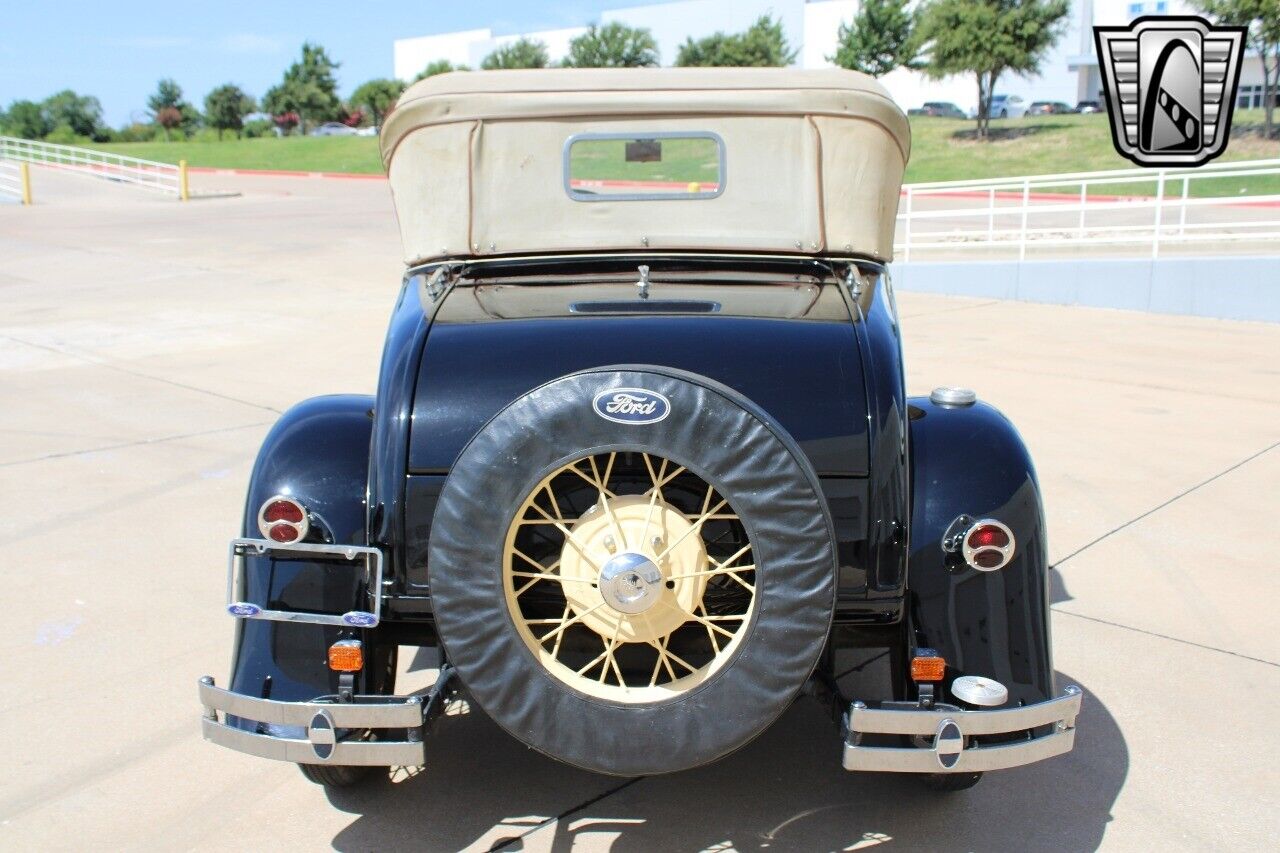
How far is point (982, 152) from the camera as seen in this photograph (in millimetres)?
36000

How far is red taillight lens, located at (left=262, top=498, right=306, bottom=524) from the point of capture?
313cm

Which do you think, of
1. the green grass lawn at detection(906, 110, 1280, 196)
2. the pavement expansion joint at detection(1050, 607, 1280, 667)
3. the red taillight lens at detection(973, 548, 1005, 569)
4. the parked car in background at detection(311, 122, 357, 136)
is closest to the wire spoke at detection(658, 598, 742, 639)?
the red taillight lens at detection(973, 548, 1005, 569)

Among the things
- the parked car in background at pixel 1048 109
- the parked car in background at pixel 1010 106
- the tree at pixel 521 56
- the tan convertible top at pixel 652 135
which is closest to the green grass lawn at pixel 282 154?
the tree at pixel 521 56

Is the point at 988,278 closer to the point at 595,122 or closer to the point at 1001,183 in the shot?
the point at 1001,183

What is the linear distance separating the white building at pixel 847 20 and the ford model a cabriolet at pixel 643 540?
62635mm

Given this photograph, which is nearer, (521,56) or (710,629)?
(710,629)

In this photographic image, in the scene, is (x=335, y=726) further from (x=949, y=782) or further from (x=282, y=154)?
(x=282, y=154)

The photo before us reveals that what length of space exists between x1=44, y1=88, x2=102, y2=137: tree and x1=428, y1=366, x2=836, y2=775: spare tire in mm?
73302

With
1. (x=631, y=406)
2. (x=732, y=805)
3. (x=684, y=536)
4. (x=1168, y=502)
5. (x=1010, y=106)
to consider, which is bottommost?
(x=732, y=805)

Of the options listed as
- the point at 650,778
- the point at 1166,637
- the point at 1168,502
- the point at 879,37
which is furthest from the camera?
the point at 879,37

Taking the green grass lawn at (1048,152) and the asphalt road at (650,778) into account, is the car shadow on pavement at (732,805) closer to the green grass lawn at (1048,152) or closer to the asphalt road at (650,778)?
the asphalt road at (650,778)

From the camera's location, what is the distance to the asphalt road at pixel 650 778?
3.23 m

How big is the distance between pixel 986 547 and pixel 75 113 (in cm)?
7631

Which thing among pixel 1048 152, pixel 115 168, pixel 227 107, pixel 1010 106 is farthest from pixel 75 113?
pixel 1048 152
